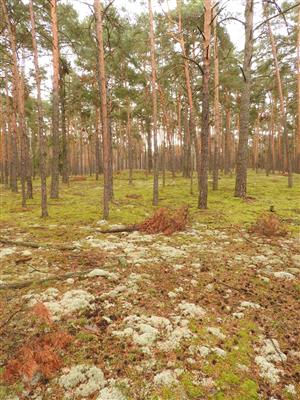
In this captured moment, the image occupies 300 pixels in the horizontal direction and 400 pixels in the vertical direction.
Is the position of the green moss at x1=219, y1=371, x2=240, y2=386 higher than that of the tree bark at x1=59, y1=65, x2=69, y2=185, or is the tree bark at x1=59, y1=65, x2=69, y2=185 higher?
the tree bark at x1=59, y1=65, x2=69, y2=185

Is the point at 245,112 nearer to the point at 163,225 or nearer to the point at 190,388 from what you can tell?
the point at 163,225

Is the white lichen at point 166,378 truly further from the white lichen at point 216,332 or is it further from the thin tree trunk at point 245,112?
the thin tree trunk at point 245,112

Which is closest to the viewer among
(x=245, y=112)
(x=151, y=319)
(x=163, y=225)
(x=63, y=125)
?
(x=151, y=319)

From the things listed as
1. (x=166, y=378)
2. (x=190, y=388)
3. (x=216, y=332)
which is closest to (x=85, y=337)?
(x=166, y=378)

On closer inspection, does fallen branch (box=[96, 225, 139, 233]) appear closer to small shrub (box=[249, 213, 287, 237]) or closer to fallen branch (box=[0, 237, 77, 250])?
fallen branch (box=[0, 237, 77, 250])

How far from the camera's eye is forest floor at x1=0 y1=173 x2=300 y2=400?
2805 millimetres

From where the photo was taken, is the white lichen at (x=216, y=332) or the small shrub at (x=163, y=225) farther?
the small shrub at (x=163, y=225)

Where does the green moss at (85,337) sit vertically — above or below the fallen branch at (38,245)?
below

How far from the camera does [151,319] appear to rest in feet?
12.6

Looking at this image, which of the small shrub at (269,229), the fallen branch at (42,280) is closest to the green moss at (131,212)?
the small shrub at (269,229)

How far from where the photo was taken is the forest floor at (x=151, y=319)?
9.20 feet

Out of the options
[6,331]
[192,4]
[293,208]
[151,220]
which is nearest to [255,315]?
[6,331]

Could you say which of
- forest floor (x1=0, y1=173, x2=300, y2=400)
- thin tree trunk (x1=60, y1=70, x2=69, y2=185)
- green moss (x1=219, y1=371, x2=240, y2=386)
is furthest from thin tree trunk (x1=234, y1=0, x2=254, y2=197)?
thin tree trunk (x1=60, y1=70, x2=69, y2=185)

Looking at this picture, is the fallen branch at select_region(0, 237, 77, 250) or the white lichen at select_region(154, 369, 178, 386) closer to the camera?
the white lichen at select_region(154, 369, 178, 386)
